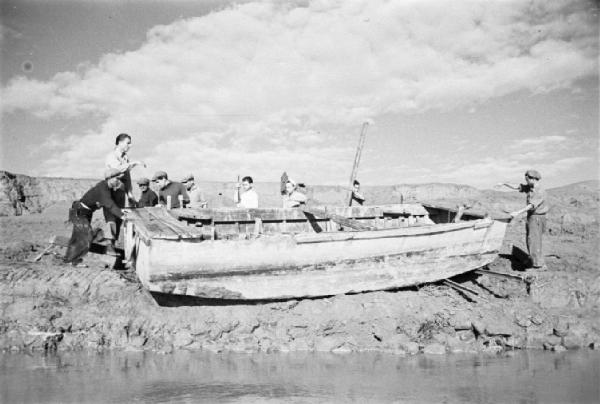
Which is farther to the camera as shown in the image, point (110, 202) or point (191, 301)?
point (110, 202)

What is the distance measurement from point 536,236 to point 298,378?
4.95 m

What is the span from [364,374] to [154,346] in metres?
2.58

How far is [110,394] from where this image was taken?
3947 millimetres

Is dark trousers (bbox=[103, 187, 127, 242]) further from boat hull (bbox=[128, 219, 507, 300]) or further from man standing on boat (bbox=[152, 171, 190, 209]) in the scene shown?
boat hull (bbox=[128, 219, 507, 300])

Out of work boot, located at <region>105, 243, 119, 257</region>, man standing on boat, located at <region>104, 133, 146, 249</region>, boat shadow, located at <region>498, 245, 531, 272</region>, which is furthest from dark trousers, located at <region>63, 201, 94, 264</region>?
boat shadow, located at <region>498, 245, 531, 272</region>

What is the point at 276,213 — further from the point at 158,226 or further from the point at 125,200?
the point at 158,226

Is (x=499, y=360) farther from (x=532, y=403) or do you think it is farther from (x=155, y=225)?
(x=155, y=225)

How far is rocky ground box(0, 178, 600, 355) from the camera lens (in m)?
5.14

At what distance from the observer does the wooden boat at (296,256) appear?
16.3ft

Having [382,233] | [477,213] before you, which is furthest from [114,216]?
[477,213]

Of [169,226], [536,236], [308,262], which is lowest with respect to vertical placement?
[308,262]

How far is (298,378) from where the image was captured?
4.39 metres

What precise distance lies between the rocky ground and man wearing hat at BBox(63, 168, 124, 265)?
20 centimetres

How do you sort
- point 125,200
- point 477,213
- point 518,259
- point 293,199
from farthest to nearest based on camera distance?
point 293,199 < point 477,213 < point 518,259 < point 125,200
